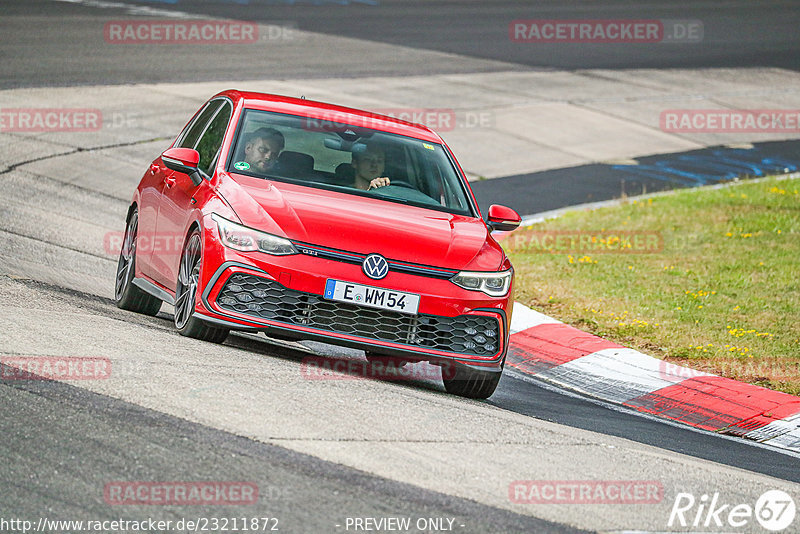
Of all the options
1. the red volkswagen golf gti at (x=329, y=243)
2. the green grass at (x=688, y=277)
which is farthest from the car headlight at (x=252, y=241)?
the green grass at (x=688, y=277)

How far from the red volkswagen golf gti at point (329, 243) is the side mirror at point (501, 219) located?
1 centimetres

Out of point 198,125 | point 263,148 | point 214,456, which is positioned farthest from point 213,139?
point 214,456

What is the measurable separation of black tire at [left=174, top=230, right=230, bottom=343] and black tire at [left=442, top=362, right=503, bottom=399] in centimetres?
153

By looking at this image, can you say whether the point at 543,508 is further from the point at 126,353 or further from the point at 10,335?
the point at 10,335

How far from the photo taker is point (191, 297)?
7.70 metres

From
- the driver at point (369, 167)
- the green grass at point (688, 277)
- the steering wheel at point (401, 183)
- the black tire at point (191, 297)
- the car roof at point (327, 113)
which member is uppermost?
the car roof at point (327, 113)

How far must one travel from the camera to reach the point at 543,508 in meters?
5.38

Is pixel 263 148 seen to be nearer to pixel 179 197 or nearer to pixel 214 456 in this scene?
pixel 179 197

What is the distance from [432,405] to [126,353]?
179 cm

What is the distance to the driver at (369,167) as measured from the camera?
336 inches

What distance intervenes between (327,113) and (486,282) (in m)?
2.06

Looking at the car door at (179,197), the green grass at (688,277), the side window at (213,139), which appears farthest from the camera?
the green grass at (688,277)

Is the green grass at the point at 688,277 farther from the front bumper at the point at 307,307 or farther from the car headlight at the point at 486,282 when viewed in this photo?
the front bumper at the point at 307,307

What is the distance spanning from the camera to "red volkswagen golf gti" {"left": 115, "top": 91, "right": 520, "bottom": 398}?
289 inches
